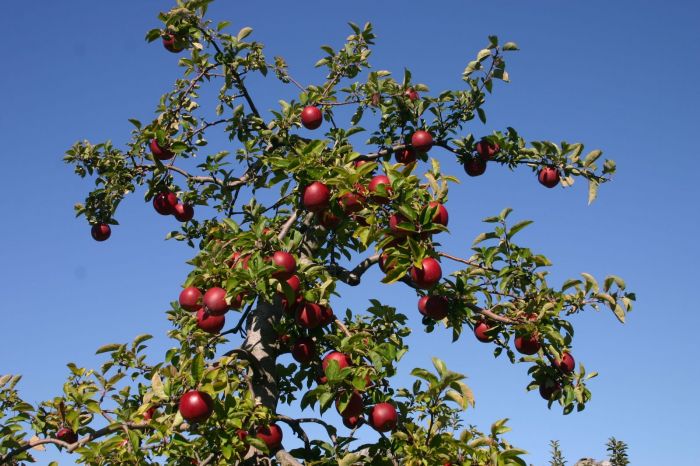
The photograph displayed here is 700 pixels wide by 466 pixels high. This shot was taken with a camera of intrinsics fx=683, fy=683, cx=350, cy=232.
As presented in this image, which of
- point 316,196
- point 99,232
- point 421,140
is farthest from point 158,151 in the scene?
point 421,140

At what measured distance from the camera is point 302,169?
17.9 ft

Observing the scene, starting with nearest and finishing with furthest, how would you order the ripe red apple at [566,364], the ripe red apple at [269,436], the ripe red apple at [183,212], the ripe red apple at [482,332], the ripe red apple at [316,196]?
1. the ripe red apple at [316,196]
2. the ripe red apple at [269,436]
3. the ripe red apple at [566,364]
4. the ripe red apple at [482,332]
5. the ripe red apple at [183,212]

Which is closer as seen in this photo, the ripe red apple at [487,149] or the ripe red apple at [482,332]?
the ripe red apple at [482,332]

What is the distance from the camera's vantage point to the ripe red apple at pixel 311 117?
6676mm

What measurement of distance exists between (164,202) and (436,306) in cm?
320

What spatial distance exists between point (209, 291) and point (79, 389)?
1791 millimetres

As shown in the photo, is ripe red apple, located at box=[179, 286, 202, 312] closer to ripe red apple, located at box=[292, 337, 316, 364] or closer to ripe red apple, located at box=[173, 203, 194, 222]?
ripe red apple, located at box=[292, 337, 316, 364]

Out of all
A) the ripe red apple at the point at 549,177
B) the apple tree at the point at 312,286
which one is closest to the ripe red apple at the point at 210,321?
the apple tree at the point at 312,286

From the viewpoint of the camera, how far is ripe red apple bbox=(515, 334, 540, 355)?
5594 millimetres

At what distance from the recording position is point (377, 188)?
4.86 metres

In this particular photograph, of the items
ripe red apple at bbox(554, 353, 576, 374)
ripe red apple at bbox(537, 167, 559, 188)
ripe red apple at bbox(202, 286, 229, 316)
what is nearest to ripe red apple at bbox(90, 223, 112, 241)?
ripe red apple at bbox(202, 286, 229, 316)

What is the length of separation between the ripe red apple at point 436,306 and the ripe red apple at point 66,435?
3215mm

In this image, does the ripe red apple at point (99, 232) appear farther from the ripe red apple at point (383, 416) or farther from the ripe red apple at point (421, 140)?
the ripe red apple at point (383, 416)

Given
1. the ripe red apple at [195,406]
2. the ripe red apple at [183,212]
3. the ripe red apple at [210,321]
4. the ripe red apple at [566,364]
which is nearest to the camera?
the ripe red apple at [195,406]
